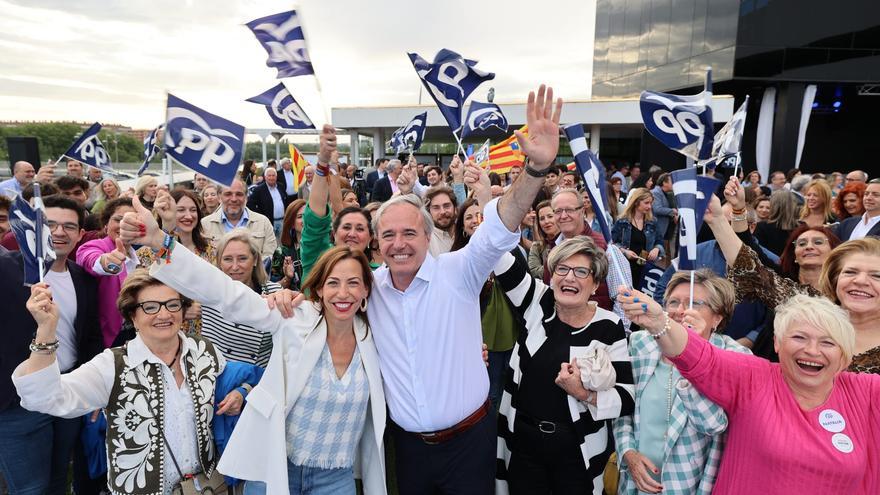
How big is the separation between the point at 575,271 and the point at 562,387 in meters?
0.65

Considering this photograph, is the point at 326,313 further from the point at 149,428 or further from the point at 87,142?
the point at 87,142

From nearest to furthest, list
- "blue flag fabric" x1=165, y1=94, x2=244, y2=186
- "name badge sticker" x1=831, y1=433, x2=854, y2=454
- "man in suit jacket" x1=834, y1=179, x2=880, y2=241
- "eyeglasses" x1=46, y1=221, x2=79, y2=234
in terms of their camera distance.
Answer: "name badge sticker" x1=831, y1=433, x2=854, y2=454
"blue flag fabric" x1=165, y1=94, x2=244, y2=186
"eyeglasses" x1=46, y1=221, x2=79, y2=234
"man in suit jacket" x1=834, y1=179, x2=880, y2=241

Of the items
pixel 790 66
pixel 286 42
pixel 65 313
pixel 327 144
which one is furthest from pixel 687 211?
pixel 790 66

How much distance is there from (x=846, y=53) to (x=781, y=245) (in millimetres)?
16730

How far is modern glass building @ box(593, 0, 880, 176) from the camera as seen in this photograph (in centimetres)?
1730

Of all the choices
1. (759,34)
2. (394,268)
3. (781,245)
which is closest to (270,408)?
(394,268)

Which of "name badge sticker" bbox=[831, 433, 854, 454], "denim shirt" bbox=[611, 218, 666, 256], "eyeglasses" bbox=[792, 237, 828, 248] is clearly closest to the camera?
"name badge sticker" bbox=[831, 433, 854, 454]

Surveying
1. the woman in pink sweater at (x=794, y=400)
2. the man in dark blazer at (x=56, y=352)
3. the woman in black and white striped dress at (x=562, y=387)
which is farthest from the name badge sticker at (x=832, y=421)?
the man in dark blazer at (x=56, y=352)

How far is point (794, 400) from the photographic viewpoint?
6.82 ft

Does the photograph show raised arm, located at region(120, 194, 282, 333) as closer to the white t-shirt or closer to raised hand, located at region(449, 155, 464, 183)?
the white t-shirt

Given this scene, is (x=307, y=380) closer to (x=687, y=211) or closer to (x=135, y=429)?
(x=135, y=429)

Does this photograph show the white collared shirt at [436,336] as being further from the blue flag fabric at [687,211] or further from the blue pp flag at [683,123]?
the blue pp flag at [683,123]

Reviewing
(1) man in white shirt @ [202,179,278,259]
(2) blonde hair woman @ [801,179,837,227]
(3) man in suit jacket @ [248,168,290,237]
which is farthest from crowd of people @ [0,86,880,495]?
(3) man in suit jacket @ [248,168,290,237]

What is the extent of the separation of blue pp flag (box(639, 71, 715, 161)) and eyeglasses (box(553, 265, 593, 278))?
937mm
